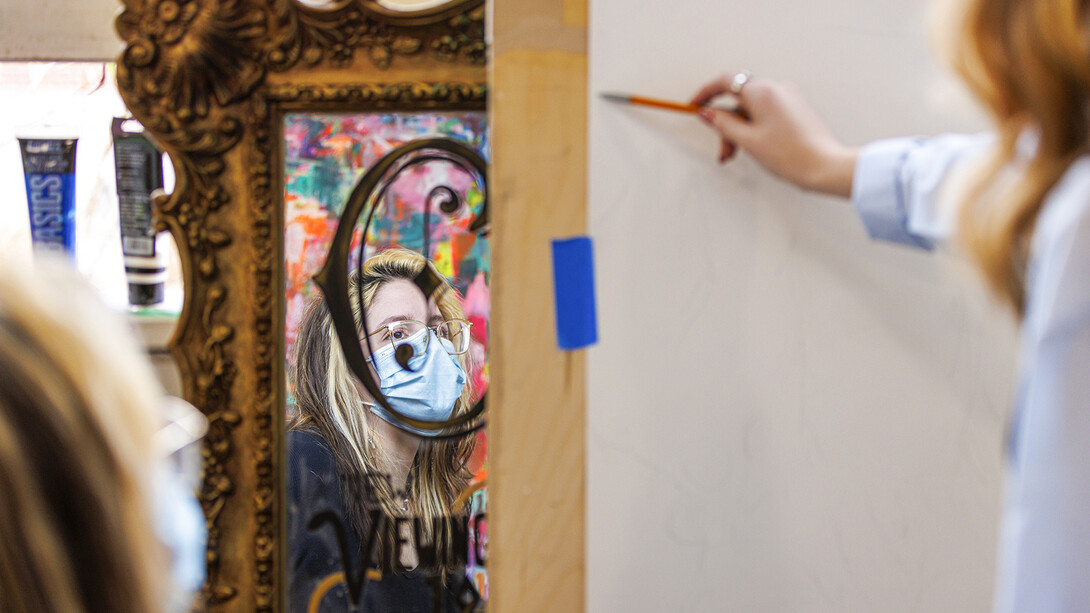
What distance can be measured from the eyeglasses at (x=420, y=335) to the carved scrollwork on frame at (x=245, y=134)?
0.14 m

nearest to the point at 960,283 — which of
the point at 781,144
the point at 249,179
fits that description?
the point at 781,144

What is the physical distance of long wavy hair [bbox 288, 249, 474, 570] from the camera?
38.6 inches

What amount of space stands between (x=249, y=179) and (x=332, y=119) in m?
0.13

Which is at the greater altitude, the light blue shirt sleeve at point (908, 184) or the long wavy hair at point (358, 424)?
the light blue shirt sleeve at point (908, 184)

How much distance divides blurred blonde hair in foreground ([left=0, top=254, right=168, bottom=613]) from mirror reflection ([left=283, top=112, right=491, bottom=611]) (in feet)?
1.90

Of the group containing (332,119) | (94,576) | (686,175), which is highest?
(332,119)

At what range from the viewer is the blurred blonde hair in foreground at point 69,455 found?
0.34 meters

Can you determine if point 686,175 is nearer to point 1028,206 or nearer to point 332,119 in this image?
point 1028,206

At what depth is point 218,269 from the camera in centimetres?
98

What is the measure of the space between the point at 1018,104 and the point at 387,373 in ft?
2.53

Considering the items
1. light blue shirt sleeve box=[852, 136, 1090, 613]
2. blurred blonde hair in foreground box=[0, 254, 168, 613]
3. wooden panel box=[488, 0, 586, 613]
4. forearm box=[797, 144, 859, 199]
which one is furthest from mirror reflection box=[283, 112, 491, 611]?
light blue shirt sleeve box=[852, 136, 1090, 613]

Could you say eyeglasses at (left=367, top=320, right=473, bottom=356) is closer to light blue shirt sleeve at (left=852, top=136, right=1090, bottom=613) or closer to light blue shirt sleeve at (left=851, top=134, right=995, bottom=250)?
light blue shirt sleeve at (left=851, top=134, right=995, bottom=250)

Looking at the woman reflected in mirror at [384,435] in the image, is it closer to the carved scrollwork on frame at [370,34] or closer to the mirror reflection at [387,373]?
the mirror reflection at [387,373]

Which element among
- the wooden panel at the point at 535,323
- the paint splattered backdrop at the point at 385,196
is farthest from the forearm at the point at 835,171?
the paint splattered backdrop at the point at 385,196
